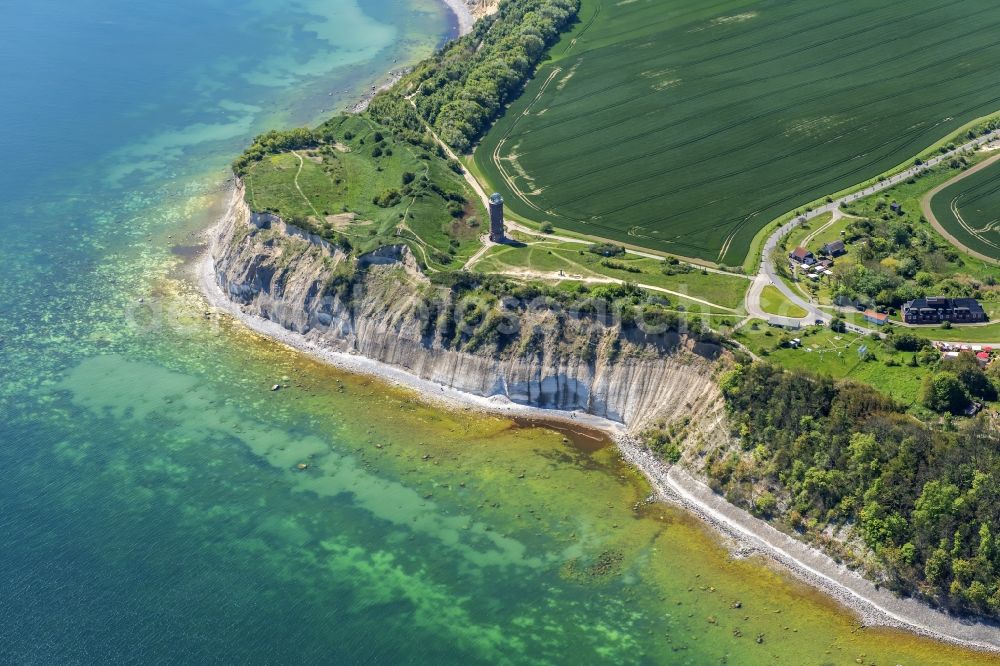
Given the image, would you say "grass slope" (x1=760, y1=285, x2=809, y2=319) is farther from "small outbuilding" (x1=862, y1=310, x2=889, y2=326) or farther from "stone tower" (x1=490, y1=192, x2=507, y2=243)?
"stone tower" (x1=490, y1=192, x2=507, y2=243)

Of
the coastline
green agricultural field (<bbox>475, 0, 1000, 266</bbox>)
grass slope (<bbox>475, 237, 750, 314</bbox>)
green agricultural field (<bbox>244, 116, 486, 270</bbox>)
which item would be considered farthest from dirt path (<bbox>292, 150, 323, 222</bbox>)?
green agricultural field (<bbox>475, 0, 1000, 266</bbox>)

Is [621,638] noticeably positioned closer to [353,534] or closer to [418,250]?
[353,534]

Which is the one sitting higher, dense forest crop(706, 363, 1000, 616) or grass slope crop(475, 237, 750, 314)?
grass slope crop(475, 237, 750, 314)

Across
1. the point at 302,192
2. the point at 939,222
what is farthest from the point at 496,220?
the point at 939,222

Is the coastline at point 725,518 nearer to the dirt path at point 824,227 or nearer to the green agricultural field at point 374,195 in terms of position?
the green agricultural field at point 374,195

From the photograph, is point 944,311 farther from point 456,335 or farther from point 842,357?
point 456,335

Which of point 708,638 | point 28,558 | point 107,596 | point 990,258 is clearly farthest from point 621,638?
point 990,258
